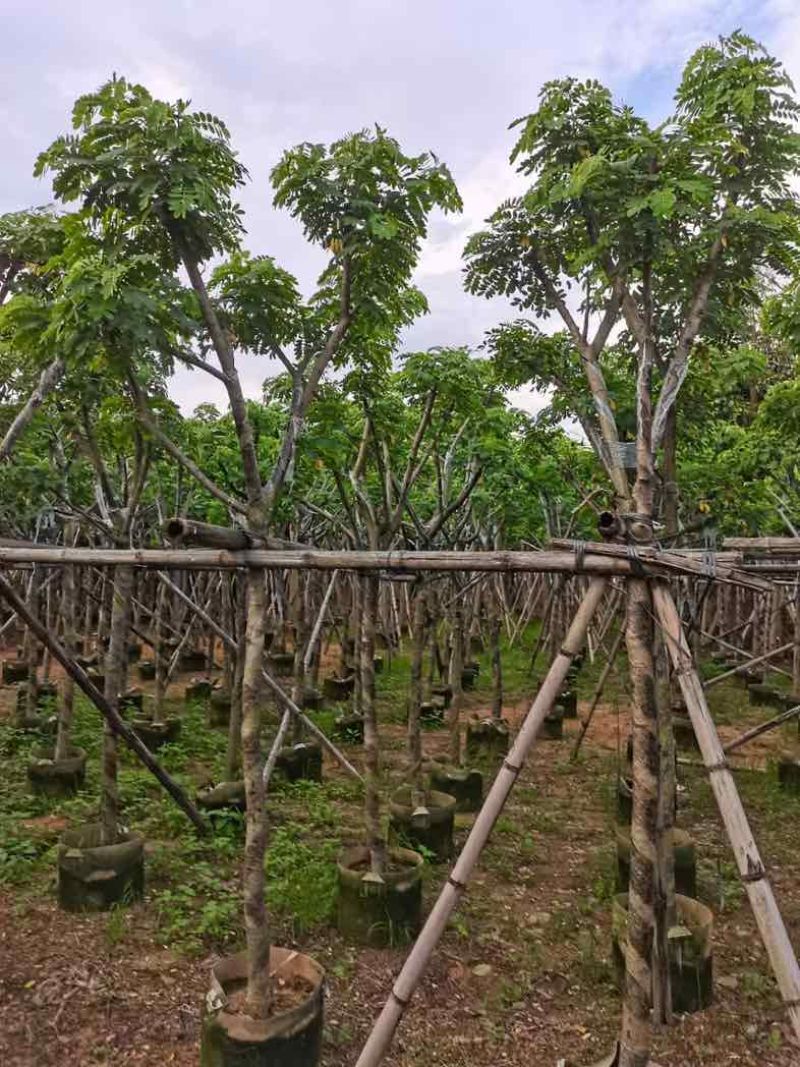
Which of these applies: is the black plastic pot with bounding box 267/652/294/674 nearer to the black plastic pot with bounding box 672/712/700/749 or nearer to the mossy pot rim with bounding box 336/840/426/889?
the black plastic pot with bounding box 672/712/700/749

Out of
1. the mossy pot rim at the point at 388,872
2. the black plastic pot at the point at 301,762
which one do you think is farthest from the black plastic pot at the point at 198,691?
the mossy pot rim at the point at 388,872

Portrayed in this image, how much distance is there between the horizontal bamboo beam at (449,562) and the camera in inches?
151

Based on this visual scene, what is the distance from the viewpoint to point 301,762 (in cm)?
1013

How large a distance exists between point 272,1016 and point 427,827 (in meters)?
3.50

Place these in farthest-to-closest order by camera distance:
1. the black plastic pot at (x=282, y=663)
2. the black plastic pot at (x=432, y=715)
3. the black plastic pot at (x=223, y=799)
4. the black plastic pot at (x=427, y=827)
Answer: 1. the black plastic pot at (x=282, y=663)
2. the black plastic pot at (x=432, y=715)
3. the black plastic pot at (x=223, y=799)
4. the black plastic pot at (x=427, y=827)

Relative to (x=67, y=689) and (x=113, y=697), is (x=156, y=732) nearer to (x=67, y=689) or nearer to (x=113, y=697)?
(x=67, y=689)

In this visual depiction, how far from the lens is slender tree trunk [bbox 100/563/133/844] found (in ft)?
21.5

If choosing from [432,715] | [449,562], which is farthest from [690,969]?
[432,715]

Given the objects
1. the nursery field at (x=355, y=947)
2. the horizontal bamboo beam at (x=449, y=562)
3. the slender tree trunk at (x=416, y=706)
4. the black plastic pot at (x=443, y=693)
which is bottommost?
the black plastic pot at (x=443, y=693)

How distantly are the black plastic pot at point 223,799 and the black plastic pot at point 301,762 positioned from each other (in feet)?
4.76

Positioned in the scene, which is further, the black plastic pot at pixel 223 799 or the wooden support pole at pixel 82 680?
the black plastic pot at pixel 223 799

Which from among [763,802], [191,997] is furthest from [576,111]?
[763,802]

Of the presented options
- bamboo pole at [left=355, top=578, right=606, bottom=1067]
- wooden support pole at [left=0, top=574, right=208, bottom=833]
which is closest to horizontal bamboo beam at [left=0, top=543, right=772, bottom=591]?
bamboo pole at [left=355, top=578, right=606, bottom=1067]

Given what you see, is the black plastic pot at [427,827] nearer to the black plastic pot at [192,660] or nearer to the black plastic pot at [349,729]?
the black plastic pot at [349,729]
